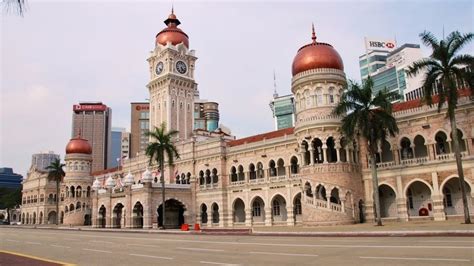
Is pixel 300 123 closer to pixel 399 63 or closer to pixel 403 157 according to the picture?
pixel 403 157

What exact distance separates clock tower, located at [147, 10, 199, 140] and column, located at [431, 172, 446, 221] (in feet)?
117

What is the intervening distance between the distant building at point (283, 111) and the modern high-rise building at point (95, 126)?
2921 inches

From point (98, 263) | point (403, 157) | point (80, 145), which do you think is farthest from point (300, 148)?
point (80, 145)

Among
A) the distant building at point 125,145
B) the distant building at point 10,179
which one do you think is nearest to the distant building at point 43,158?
the distant building at point 10,179

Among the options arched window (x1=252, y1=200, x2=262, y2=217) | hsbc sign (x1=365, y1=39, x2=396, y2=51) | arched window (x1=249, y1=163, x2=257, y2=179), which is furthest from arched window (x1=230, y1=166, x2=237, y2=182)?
hsbc sign (x1=365, y1=39, x2=396, y2=51)

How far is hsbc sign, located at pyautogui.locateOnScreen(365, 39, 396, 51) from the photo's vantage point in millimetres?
150625

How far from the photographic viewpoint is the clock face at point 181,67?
62.1 meters

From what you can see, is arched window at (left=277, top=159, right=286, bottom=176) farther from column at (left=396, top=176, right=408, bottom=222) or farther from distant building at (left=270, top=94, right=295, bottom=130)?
distant building at (left=270, top=94, right=295, bottom=130)

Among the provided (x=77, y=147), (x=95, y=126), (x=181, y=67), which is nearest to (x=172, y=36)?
(x=181, y=67)

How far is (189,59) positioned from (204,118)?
85.1 meters

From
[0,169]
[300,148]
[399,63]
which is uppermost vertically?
[399,63]

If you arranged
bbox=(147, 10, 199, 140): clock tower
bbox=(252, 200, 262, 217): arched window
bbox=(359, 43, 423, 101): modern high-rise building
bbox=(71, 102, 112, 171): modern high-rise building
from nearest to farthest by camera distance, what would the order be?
1. bbox=(252, 200, 262, 217): arched window
2. bbox=(147, 10, 199, 140): clock tower
3. bbox=(359, 43, 423, 101): modern high-rise building
4. bbox=(71, 102, 112, 171): modern high-rise building

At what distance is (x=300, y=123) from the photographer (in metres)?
39.2

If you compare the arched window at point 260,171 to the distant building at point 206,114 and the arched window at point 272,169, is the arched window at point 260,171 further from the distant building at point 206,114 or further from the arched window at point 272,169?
the distant building at point 206,114
